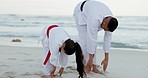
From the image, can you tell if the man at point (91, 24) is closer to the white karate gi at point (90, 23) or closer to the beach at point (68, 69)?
the white karate gi at point (90, 23)

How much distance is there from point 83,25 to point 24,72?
1.21 m

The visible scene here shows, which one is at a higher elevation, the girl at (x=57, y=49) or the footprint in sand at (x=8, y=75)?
the girl at (x=57, y=49)

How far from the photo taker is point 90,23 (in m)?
3.85

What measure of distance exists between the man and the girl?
0.40 metres

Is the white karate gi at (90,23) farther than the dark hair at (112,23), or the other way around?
the white karate gi at (90,23)

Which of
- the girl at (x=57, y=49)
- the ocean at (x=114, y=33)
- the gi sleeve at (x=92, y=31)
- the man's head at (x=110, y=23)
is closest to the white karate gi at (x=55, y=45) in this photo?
the girl at (x=57, y=49)

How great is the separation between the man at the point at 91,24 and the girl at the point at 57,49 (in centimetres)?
40

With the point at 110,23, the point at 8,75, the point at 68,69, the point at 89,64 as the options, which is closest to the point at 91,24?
the point at 110,23

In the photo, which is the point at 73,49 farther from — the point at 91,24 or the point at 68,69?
the point at 68,69

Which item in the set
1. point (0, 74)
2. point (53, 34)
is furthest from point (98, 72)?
point (0, 74)

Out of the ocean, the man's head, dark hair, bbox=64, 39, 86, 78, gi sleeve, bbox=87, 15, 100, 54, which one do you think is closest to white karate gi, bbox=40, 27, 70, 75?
dark hair, bbox=64, 39, 86, 78

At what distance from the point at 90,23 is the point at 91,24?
2 centimetres

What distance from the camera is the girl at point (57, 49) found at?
3.41 m

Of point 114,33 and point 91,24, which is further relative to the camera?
point 114,33
